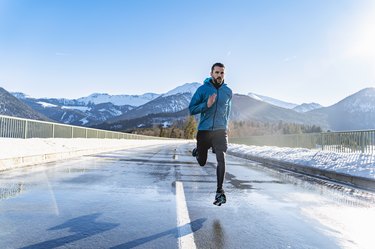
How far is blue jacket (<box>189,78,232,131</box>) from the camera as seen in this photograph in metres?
5.66

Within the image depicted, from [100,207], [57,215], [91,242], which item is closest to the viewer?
[91,242]

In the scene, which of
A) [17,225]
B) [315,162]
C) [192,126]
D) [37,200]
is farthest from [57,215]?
[192,126]

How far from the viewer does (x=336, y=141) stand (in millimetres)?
17234

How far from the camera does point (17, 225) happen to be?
4.12 metres

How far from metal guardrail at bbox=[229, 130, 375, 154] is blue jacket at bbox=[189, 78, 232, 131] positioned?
10333 millimetres

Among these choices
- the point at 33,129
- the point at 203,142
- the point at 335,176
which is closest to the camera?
the point at 203,142

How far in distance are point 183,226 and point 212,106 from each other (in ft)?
6.86

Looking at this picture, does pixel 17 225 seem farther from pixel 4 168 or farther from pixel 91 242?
pixel 4 168

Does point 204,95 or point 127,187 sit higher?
point 204,95

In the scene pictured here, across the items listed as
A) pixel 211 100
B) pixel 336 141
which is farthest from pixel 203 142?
pixel 336 141

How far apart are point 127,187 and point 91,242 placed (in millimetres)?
3997

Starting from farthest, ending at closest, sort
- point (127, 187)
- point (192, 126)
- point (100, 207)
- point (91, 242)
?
point (192, 126) → point (127, 187) → point (100, 207) → point (91, 242)

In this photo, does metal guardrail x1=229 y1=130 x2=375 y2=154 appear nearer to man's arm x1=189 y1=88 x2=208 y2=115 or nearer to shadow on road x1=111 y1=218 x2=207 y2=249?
man's arm x1=189 y1=88 x2=208 y2=115

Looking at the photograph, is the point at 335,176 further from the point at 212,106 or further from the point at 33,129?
the point at 33,129
